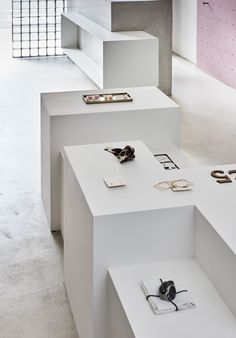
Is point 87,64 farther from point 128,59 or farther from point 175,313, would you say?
point 175,313

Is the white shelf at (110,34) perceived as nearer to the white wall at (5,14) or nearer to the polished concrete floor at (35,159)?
the polished concrete floor at (35,159)

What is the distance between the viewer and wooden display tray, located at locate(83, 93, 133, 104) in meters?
5.31

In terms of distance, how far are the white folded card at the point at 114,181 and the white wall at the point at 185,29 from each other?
7.93 m

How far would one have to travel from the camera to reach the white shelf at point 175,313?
2.75 meters

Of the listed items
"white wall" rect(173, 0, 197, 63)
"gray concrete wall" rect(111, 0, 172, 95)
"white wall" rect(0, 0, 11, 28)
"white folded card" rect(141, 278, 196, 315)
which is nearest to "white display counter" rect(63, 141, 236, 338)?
"white folded card" rect(141, 278, 196, 315)

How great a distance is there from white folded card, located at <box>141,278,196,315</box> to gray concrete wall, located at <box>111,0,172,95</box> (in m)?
6.17

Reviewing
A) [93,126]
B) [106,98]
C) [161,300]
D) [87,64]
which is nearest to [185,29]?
[87,64]

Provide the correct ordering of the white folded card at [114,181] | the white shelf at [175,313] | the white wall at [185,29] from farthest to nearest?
the white wall at [185,29] < the white folded card at [114,181] < the white shelf at [175,313]

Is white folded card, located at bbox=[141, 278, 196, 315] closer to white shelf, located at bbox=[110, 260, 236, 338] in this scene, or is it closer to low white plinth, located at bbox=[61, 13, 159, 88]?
white shelf, located at bbox=[110, 260, 236, 338]

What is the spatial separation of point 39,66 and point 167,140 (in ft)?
21.4

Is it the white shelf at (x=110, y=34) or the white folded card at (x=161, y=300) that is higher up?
the white shelf at (x=110, y=34)

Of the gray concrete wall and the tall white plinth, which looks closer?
the tall white plinth

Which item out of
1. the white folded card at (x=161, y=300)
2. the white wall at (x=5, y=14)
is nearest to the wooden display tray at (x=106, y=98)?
the white folded card at (x=161, y=300)

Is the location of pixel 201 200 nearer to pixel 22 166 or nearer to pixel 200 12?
pixel 22 166
